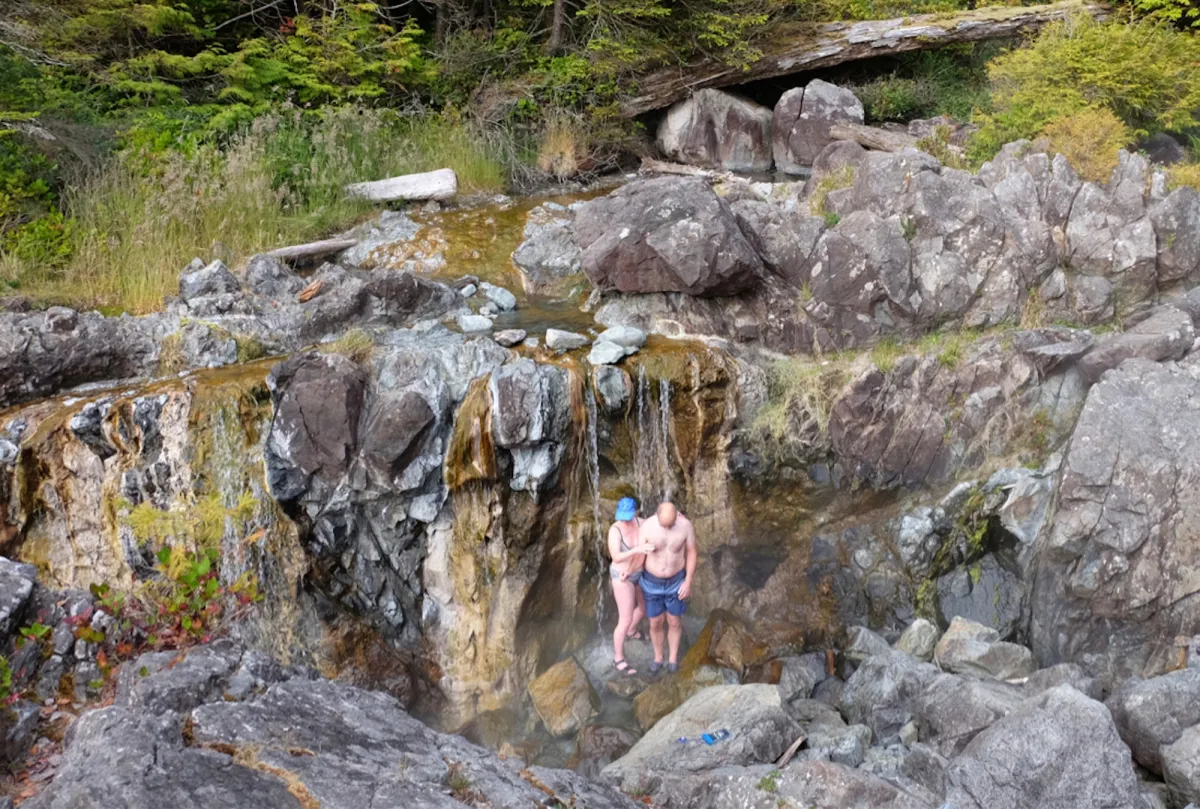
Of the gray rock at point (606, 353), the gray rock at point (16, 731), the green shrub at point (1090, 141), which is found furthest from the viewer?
the green shrub at point (1090, 141)

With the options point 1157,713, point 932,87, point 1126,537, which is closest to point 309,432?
point 1157,713

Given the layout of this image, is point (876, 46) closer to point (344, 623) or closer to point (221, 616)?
point (344, 623)

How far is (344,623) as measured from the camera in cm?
693

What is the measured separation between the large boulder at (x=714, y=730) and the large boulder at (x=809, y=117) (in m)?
9.23

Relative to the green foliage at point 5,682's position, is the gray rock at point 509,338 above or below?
above

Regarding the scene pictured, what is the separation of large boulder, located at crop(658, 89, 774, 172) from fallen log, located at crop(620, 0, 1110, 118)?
313 mm

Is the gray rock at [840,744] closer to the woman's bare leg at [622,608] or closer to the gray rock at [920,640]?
the gray rock at [920,640]

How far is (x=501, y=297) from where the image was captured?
9148mm

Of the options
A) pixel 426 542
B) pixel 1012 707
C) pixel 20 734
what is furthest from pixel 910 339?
pixel 20 734

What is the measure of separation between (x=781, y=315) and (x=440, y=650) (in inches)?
175

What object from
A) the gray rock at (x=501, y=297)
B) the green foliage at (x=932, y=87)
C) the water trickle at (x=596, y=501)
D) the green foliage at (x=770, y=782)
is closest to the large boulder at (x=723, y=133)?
the green foliage at (x=932, y=87)

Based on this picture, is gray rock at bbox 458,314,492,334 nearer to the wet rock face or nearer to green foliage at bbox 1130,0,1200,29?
the wet rock face

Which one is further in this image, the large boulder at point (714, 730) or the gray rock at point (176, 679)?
the large boulder at point (714, 730)

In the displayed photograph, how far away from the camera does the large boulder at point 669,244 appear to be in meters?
8.01
